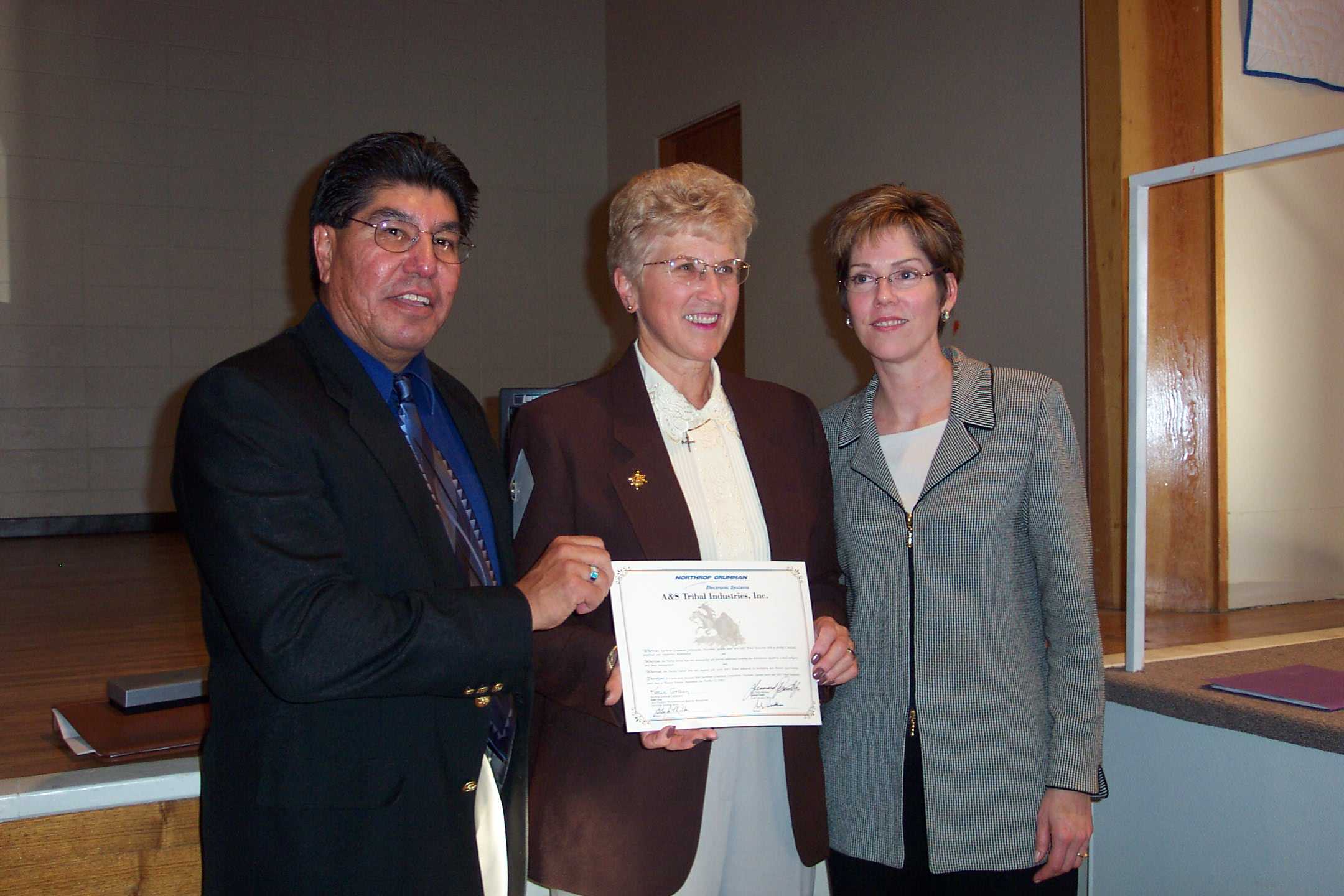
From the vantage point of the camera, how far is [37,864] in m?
1.75

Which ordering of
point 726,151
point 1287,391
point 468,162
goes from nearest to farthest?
point 1287,391 < point 726,151 < point 468,162

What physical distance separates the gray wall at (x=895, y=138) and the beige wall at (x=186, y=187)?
55.9 inches

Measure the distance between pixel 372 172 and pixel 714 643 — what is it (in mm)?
752

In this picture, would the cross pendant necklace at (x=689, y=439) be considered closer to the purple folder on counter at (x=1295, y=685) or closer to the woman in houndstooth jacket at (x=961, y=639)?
the woman in houndstooth jacket at (x=961, y=639)

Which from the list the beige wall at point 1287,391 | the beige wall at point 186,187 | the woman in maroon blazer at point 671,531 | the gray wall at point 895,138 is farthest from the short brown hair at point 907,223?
the beige wall at point 186,187

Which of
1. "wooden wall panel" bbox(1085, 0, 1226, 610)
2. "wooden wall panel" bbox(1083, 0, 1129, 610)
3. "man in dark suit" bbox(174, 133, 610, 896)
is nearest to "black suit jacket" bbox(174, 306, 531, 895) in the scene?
"man in dark suit" bbox(174, 133, 610, 896)

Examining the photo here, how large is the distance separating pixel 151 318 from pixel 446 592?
740cm

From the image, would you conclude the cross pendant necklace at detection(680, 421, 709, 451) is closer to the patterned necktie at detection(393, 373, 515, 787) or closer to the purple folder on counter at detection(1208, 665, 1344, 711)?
the patterned necktie at detection(393, 373, 515, 787)

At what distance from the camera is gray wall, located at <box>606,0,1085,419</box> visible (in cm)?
483

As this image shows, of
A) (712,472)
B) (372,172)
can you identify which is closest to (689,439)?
(712,472)

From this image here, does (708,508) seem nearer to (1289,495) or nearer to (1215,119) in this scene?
(1289,495)

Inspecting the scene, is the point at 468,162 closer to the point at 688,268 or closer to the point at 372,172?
the point at 688,268

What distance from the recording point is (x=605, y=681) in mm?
1461

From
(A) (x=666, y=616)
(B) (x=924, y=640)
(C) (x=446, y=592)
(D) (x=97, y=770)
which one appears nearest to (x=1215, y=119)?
(B) (x=924, y=640)
